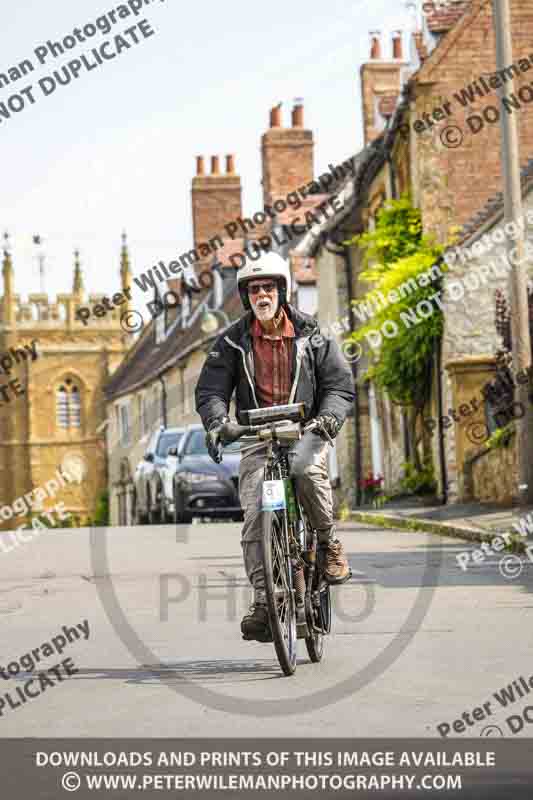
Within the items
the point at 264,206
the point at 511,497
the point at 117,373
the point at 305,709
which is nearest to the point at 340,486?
the point at 264,206

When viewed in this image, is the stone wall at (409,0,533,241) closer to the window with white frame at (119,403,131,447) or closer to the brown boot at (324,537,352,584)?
the brown boot at (324,537,352,584)

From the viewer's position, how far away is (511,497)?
19.8 meters

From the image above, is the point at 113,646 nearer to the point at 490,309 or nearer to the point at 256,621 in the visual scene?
the point at 256,621

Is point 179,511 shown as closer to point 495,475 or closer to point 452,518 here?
point 495,475

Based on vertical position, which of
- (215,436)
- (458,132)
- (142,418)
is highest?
(458,132)

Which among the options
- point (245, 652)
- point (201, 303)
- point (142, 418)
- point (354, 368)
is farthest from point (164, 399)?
point (245, 652)

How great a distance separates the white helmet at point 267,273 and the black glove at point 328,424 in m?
0.61

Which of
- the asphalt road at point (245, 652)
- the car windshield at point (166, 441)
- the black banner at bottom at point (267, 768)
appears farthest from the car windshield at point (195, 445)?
the black banner at bottom at point (267, 768)

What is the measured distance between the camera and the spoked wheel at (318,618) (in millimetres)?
7500

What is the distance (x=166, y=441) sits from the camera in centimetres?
2970

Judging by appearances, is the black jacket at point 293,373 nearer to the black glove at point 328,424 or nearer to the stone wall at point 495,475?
the black glove at point 328,424

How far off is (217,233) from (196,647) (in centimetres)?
4642

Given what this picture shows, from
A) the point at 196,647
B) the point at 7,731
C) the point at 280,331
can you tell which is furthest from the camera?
the point at 196,647

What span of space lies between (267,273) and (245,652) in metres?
2.11
